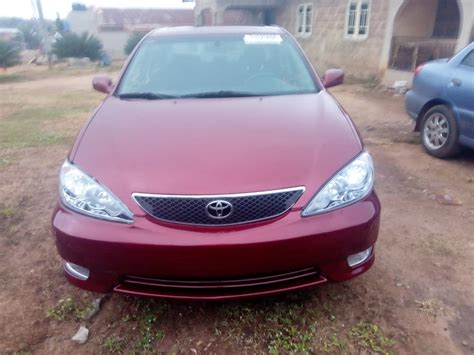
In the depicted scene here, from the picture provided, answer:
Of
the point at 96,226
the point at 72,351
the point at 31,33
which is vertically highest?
the point at 96,226

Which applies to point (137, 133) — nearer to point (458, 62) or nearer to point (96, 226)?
point (96, 226)

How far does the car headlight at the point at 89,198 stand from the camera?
199 centimetres

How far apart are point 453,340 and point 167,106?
2.19 metres

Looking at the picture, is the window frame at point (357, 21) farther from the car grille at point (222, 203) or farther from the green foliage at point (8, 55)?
the green foliage at point (8, 55)

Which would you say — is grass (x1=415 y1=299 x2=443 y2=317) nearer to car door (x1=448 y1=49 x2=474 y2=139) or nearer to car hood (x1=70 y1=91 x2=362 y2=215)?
car hood (x1=70 y1=91 x2=362 y2=215)

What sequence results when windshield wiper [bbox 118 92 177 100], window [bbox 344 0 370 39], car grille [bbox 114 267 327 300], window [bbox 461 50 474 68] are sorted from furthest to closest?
window [bbox 344 0 370 39] → window [bbox 461 50 474 68] → windshield wiper [bbox 118 92 177 100] → car grille [bbox 114 267 327 300]

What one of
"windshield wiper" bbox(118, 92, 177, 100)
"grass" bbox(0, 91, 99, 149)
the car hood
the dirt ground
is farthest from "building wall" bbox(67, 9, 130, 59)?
the car hood

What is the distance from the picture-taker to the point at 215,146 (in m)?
2.22

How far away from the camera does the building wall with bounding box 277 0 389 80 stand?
38.9 feet

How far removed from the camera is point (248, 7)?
776 inches

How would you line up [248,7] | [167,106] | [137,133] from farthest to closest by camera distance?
[248,7], [167,106], [137,133]

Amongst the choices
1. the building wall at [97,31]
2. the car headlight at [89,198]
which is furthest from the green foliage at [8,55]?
the car headlight at [89,198]

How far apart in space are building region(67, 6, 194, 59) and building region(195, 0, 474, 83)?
22.0 m

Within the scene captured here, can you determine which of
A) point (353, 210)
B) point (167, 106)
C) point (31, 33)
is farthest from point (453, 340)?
point (31, 33)
